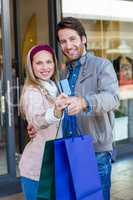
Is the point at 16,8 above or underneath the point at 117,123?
above

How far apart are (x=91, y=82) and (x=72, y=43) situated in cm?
20

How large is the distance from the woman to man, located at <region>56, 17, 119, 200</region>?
124 mm

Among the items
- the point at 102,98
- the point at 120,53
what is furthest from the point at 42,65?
the point at 120,53

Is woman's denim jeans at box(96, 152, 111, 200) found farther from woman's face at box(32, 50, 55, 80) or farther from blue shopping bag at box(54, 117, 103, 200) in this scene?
woman's face at box(32, 50, 55, 80)

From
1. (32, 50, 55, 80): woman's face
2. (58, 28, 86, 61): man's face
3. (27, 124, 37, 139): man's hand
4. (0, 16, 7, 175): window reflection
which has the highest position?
(58, 28, 86, 61): man's face

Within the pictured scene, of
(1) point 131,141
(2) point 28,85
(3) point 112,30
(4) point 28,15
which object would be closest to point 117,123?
(1) point 131,141

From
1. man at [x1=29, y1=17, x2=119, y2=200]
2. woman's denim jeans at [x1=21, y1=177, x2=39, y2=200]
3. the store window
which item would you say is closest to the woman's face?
man at [x1=29, y1=17, x2=119, y2=200]

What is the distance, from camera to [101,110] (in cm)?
195

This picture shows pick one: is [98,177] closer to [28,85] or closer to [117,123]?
[28,85]

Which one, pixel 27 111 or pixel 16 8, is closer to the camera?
pixel 27 111

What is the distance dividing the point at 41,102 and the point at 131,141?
514cm

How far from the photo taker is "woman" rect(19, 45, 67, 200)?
217 centimetres

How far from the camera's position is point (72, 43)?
6.82 feet

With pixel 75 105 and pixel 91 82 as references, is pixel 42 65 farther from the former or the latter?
pixel 75 105
